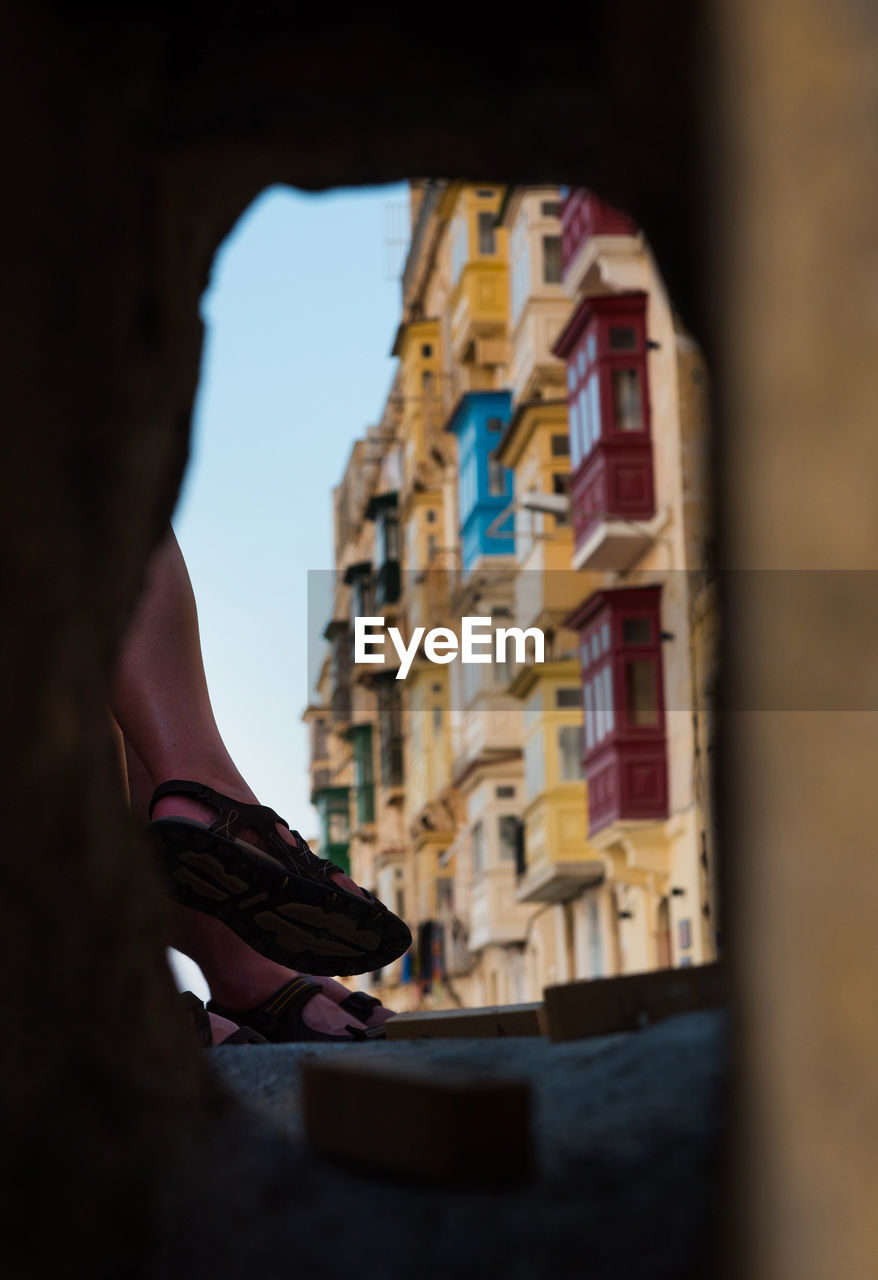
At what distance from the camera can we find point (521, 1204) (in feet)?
3.24

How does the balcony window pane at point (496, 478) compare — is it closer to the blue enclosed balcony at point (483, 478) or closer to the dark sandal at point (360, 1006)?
the blue enclosed balcony at point (483, 478)

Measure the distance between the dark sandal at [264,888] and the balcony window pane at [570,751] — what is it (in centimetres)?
2064

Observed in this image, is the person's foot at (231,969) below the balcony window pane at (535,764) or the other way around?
below

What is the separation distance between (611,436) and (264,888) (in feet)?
56.5

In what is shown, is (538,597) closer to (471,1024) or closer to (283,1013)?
(283,1013)

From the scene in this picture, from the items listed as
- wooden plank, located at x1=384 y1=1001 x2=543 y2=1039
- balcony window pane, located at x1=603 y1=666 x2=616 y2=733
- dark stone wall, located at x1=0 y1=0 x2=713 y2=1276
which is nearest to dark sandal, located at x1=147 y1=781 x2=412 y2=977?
wooden plank, located at x1=384 y1=1001 x2=543 y2=1039

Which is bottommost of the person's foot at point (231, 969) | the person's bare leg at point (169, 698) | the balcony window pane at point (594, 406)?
the person's foot at point (231, 969)

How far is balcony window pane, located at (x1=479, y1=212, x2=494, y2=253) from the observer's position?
28344 millimetres

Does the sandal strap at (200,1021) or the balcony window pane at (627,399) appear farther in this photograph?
the balcony window pane at (627,399)

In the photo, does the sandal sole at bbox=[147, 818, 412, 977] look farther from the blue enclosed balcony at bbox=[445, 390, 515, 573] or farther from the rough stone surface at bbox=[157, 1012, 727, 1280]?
the blue enclosed balcony at bbox=[445, 390, 515, 573]

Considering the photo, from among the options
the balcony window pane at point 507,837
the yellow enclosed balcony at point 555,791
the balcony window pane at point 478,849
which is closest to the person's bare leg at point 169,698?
the yellow enclosed balcony at point 555,791

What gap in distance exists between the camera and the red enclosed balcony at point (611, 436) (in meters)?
19.2

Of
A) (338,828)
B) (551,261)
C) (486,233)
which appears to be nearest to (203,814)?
(551,261)

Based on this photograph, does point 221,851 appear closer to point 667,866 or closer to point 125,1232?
point 125,1232
